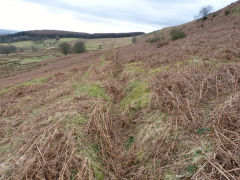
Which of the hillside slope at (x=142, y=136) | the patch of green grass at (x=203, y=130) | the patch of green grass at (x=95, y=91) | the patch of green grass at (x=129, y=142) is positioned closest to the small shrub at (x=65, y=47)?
the patch of green grass at (x=95, y=91)

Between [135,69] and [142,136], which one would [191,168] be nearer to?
[142,136]

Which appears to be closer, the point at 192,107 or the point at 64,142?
the point at 64,142

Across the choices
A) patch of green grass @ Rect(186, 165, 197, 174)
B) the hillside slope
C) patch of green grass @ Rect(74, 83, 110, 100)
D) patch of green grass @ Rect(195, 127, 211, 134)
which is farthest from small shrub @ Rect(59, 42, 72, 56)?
patch of green grass @ Rect(186, 165, 197, 174)

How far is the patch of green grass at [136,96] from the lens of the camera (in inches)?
243

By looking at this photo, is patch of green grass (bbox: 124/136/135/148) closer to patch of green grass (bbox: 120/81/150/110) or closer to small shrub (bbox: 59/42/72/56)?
patch of green grass (bbox: 120/81/150/110)

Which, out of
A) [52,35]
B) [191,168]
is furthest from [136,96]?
[52,35]

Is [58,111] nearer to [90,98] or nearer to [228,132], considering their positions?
[90,98]

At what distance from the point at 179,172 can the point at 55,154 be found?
3.01 metres

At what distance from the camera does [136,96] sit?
278 inches

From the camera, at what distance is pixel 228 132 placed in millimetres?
3152

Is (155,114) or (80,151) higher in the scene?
(155,114)

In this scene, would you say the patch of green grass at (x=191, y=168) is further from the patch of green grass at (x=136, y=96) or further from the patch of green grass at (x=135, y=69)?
the patch of green grass at (x=135, y=69)

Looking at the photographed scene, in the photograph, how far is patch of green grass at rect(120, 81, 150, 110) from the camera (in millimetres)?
6184

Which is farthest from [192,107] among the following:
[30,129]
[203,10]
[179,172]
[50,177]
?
[203,10]
